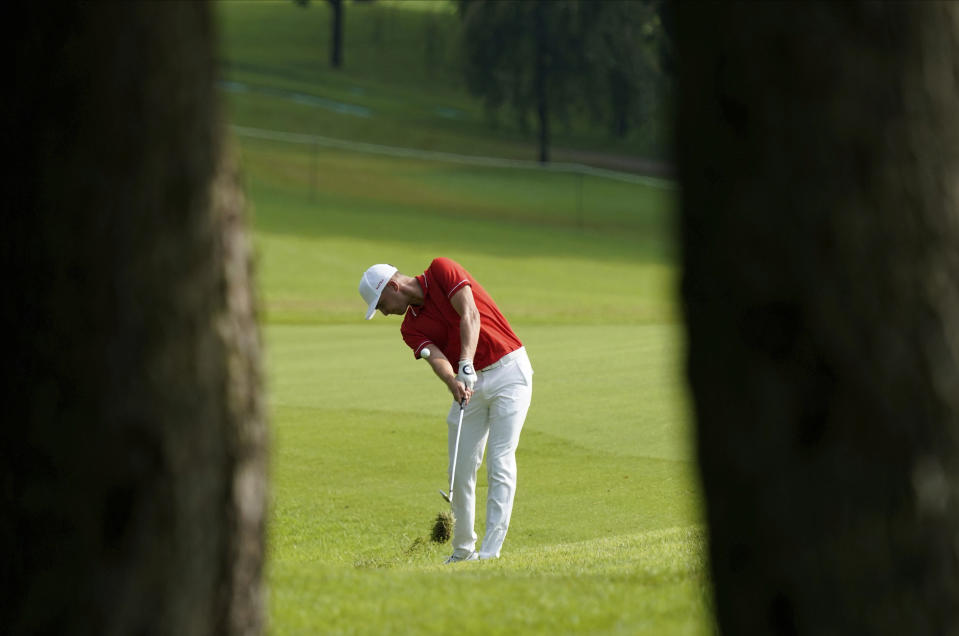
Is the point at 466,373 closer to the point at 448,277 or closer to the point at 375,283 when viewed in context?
the point at 448,277

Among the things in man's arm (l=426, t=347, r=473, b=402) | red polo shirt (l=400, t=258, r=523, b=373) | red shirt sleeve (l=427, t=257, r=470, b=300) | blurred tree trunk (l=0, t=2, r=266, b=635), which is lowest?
man's arm (l=426, t=347, r=473, b=402)

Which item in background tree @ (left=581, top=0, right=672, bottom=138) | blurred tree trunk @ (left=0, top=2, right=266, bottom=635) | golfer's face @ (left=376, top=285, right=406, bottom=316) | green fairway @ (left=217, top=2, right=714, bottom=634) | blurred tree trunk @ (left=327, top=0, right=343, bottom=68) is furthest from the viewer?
blurred tree trunk @ (left=327, top=0, right=343, bottom=68)

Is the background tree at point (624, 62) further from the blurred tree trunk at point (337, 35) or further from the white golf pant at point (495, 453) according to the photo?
the white golf pant at point (495, 453)

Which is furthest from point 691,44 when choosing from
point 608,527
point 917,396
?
point 608,527

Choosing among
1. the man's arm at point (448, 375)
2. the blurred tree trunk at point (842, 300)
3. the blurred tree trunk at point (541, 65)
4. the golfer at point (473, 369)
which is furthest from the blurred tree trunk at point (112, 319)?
the blurred tree trunk at point (541, 65)

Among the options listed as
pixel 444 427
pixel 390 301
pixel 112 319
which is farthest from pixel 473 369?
pixel 112 319

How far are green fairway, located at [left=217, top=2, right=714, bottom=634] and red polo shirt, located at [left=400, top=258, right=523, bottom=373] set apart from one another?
1.00 m

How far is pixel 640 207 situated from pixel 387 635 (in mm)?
54327

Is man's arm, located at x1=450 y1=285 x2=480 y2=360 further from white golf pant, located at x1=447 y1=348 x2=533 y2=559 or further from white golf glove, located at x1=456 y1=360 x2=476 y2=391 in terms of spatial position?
white golf pant, located at x1=447 y1=348 x2=533 y2=559

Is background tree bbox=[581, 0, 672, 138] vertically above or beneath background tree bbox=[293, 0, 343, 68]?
above

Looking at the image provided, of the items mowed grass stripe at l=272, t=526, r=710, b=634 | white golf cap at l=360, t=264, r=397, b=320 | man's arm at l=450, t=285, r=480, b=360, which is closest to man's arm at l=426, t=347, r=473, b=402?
man's arm at l=450, t=285, r=480, b=360

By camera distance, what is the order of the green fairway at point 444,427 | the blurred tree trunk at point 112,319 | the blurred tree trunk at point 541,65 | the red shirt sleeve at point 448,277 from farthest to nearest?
the blurred tree trunk at point 541,65
the red shirt sleeve at point 448,277
the green fairway at point 444,427
the blurred tree trunk at point 112,319

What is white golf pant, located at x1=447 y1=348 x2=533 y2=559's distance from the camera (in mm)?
8859

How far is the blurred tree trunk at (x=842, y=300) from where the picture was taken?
10.4 ft
